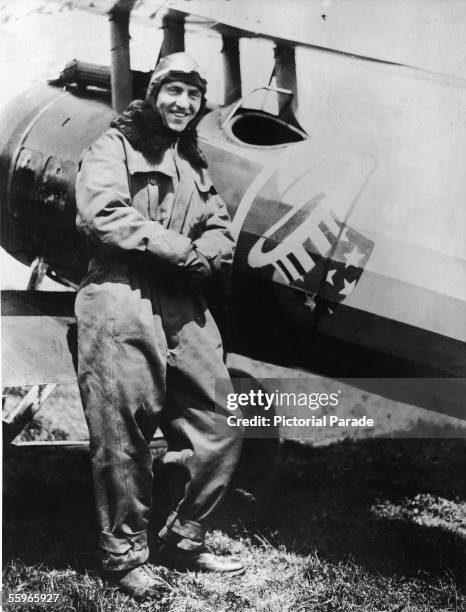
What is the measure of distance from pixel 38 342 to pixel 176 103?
5.01ft

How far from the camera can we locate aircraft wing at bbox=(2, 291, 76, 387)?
14.2 feet

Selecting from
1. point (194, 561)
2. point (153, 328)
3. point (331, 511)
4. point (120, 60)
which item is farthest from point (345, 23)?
point (194, 561)

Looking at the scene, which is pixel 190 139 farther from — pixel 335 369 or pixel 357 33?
pixel 335 369

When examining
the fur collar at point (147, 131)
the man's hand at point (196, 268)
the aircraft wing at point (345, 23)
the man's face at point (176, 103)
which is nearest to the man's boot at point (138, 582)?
the man's hand at point (196, 268)

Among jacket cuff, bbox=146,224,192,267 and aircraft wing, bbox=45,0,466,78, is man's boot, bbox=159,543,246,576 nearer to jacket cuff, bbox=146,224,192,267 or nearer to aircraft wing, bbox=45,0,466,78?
jacket cuff, bbox=146,224,192,267

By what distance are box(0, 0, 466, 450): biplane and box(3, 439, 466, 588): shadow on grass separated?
0.42 meters

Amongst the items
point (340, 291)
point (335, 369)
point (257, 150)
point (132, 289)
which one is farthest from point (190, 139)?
point (335, 369)

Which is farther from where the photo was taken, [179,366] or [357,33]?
[357,33]

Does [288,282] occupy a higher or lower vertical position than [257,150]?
lower

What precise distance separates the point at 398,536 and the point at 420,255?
1603 millimetres

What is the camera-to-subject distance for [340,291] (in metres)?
4.18

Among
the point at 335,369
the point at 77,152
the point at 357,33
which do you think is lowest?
the point at 335,369

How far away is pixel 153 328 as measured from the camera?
4137 mm

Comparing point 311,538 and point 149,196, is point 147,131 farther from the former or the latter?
point 311,538
